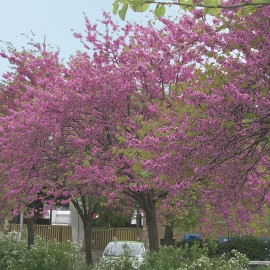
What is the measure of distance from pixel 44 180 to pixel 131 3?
31.1ft

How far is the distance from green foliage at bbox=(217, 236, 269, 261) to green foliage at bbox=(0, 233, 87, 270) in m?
16.4

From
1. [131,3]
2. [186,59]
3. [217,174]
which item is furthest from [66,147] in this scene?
[131,3]

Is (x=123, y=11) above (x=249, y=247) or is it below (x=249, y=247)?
above

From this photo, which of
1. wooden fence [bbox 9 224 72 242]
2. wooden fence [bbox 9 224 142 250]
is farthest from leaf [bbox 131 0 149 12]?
wooden fence [bbox 9 224 72 242]

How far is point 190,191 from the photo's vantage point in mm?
12312

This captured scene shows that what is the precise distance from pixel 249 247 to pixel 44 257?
18.3 meters

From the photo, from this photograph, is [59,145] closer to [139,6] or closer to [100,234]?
[139,6]

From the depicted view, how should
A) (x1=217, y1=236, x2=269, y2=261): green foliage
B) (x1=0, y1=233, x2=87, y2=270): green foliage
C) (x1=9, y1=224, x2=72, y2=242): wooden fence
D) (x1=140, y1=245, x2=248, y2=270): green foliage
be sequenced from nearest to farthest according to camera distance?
(x1=140, y1=245, x2=248, y2=270): green foliage
(x1=0, y1=233, x2=87, y2=270): green foliage
(x1=217, y1=236, x2=269, y2=261): green foliage
(x1=9, y1=224, x2=72, y2=242): wooden fence

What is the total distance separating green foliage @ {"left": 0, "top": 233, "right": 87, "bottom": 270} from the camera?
10.6 metres

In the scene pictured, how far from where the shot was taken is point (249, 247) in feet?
88.9

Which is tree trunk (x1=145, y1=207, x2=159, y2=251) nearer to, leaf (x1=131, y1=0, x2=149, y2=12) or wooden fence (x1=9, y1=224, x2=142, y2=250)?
leaf (x1=131, y1=0, x2=149, y2=12)

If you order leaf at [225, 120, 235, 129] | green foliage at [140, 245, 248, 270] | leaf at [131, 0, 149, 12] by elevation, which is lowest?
green foliage at [140, 245, 248, 270]

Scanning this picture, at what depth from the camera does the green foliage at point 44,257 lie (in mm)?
10609

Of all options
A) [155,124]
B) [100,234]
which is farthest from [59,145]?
[100,234]
